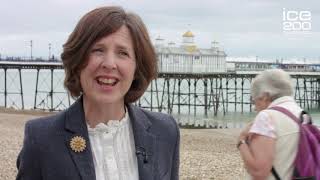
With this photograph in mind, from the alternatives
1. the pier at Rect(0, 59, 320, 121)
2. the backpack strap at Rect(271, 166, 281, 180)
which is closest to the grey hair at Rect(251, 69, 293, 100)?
the backpack strap at Rect(271, 166, 281, 180)

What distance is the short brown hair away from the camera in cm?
161

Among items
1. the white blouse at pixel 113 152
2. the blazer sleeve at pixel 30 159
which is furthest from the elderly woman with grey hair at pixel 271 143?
the blazer sleeve at pixel 30 159

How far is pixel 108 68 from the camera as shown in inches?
63.8

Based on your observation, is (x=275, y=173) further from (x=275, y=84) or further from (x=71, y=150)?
(x=71, y=150)

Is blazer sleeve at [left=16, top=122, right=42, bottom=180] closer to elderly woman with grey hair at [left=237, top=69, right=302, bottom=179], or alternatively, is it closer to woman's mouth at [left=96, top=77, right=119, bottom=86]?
woman's mouth at [left=96, top=77, right=119, bottom=86]

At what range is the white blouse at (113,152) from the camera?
5.33 feet

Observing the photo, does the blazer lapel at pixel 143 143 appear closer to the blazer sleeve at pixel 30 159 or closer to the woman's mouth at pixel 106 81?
the woman's mouth at pixel 106 81

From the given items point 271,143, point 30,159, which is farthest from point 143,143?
point 271,143

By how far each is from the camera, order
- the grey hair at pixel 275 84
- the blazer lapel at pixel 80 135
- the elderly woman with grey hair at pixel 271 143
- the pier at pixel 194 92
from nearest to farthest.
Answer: the blazer lapel at pixel 80 135 < the elderly woman with grey hair at pixel 271 143 < the grey hair at pixel 275 84 < the pier at pixel 194 92

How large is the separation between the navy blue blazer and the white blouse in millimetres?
38

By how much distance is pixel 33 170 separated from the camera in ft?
5.19

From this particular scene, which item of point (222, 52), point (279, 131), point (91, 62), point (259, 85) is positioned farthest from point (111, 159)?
point (222, 52)

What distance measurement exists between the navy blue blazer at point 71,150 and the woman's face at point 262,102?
52.5 inches

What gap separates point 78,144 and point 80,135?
0.03 metres
